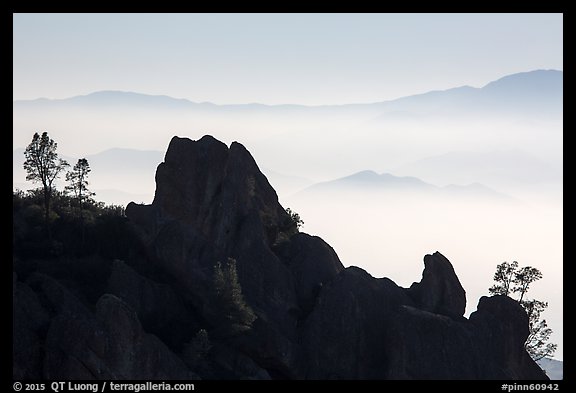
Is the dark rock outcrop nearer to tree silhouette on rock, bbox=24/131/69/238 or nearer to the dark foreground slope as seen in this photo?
the dark foreground slope

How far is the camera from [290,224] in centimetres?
10312

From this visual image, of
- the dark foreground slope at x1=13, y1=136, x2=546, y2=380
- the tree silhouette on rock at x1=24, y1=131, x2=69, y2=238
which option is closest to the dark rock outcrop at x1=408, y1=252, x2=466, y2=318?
the dark foreground slope at x1=13, y1=136, x2=546, y2=380

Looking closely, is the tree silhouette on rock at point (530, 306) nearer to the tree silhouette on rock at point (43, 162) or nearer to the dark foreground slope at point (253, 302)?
the dark foreground slope at point (253, 302)

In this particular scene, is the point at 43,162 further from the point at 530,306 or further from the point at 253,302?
the point at 530,306

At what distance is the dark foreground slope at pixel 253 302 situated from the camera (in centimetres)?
8461

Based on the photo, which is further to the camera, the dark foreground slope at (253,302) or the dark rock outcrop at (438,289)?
the dark rock outcrop at (438,289)

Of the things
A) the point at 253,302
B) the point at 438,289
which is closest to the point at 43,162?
the point at 253,302

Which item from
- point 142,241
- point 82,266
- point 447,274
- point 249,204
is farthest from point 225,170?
point 447,274

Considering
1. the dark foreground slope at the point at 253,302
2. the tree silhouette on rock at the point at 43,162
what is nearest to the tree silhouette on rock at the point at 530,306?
the dark foreground slope at the point at 253,302

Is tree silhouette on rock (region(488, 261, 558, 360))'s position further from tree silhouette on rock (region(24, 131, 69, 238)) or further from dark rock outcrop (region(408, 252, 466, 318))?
tree silhouette on rock (region(24, 131, 69, 238))

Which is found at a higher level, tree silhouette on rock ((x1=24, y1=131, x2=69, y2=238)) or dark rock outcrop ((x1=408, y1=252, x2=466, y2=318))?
tree silhouette on rock ((x1=24, y1=131, x2=69, y2=238))

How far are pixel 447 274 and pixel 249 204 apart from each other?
2312 cm

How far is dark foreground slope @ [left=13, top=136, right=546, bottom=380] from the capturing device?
278ft

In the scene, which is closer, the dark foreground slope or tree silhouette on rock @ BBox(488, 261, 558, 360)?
the dark foreground slope
